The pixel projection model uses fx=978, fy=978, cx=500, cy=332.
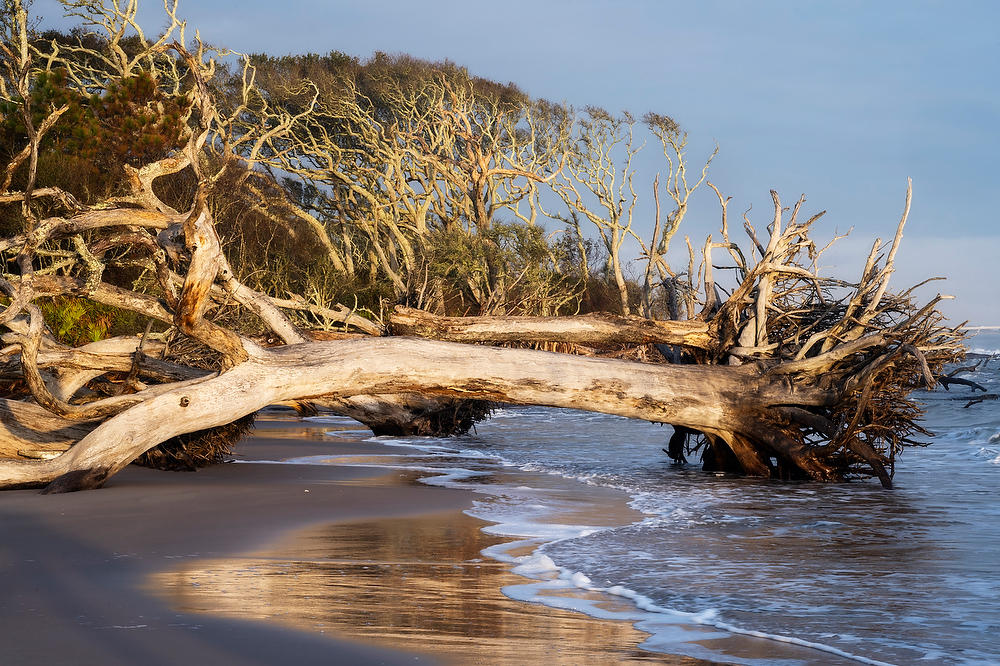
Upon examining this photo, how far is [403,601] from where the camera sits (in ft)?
13.3

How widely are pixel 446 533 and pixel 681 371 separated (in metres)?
3.62

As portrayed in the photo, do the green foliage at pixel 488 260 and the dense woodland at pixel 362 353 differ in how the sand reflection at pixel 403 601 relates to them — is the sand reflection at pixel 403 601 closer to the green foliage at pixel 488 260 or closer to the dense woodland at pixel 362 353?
the dense woodland at pixel 362 353

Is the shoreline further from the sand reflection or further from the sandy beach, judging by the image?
the sand reflection

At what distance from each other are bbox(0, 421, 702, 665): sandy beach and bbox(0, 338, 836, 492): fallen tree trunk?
0.35 meters

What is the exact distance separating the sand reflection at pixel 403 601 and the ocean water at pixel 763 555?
20 centimetres

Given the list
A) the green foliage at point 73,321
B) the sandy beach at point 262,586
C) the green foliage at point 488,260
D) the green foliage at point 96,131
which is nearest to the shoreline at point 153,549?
the sandy beach at point 262,586

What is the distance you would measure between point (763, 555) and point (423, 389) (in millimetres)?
3517

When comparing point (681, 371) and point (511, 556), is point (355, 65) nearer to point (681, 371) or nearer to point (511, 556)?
point (681, 371)

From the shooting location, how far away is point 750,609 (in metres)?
4.12

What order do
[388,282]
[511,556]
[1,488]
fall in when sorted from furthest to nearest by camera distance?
[388,282] → [1,488] → [511,556]

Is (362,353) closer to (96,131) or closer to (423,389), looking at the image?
(423,389)

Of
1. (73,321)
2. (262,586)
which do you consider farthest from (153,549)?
(73,321)

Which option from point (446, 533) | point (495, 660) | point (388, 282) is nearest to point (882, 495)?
point (446, 533)

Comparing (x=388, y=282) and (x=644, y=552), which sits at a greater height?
(x=388, y=282)
